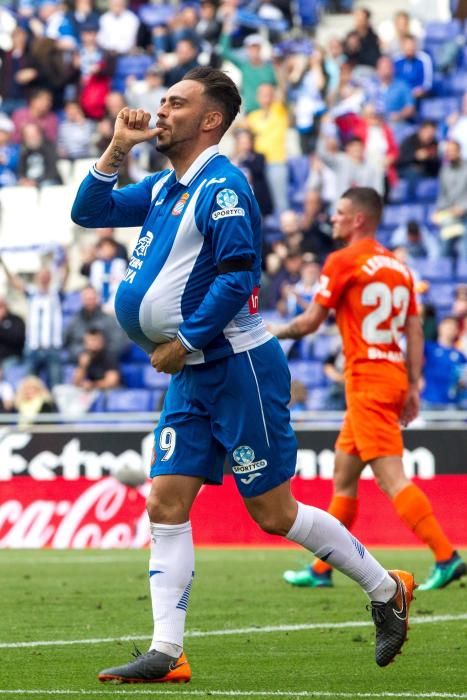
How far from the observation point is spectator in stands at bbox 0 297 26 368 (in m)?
20.2

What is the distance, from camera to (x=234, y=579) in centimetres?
1148

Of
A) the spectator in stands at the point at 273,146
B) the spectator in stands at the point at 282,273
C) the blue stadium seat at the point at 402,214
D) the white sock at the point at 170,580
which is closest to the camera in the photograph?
the white sock at the point at 170,580

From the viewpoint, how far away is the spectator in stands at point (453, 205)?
20125 mm

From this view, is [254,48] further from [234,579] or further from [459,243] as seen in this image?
[234,579]

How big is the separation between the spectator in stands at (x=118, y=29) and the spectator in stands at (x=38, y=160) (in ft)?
7.56

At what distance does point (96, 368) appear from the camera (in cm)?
1923

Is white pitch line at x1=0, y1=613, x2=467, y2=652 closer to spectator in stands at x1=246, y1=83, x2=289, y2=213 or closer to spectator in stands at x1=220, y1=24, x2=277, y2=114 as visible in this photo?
spectator in stands at x1=246, y1=83, x2=289, y2=213

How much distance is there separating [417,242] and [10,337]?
5.44 meters

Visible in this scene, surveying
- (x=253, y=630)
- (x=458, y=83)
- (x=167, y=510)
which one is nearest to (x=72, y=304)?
(x=458, y=83)

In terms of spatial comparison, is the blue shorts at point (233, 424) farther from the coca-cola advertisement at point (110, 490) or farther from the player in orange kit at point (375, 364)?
the coca-cola advertisement at point (110, 490)

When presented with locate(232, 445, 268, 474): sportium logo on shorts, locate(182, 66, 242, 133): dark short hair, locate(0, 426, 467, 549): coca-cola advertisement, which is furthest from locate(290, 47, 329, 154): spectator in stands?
locate(232, 445, 268, 474): sportium logo on shorts

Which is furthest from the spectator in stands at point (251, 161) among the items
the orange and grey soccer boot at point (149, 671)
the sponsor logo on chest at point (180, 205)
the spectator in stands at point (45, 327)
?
the orange and grey soccer boot at point (149, 671)

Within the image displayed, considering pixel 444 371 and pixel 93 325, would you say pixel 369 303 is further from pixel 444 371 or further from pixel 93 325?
pixel 93 325

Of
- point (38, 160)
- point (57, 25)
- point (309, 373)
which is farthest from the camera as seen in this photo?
point (57, 25)
